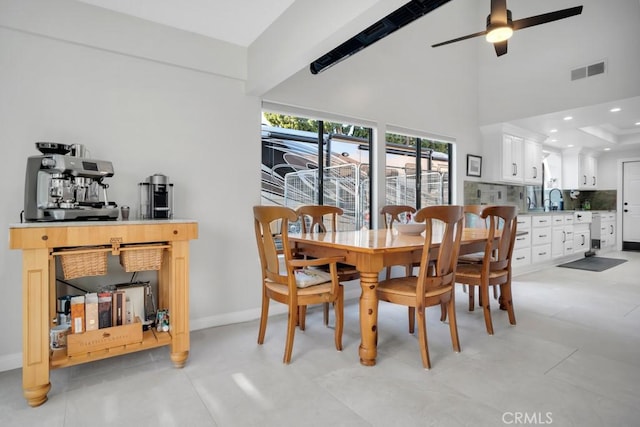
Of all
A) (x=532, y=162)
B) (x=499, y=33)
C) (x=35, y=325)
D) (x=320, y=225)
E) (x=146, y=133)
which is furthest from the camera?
(x=532, y=162)

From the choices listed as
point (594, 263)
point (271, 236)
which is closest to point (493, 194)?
point (594, 263)

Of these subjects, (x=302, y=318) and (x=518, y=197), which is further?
(x=518, y=197)

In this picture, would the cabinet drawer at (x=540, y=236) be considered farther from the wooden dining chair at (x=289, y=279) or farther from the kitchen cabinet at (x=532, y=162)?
the wooden dining chair at (x=289, y=279)

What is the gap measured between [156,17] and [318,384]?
2.83 meters

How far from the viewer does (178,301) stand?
223 centimetres

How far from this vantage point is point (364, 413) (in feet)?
5.58

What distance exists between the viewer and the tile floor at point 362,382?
5.51ft

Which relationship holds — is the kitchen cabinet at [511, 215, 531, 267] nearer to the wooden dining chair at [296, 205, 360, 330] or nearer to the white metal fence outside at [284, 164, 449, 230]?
the white metal fence outside at [284, 164, 449, 230]

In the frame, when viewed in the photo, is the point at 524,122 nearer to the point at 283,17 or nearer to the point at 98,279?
the point at 283,17

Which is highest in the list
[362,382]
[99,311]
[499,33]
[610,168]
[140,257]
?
[499,33]

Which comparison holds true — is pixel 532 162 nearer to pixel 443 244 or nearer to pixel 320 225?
pixel 320 225

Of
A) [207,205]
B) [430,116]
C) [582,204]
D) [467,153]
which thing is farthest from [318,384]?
[582,204]

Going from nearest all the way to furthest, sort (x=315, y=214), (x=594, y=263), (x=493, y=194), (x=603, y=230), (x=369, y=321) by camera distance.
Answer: (x=369, y=321) < (x=315, y=214) < (x=493, y=194) < (x=594, y=263) < (x=603, y=230)

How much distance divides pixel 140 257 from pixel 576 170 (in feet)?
28.0
